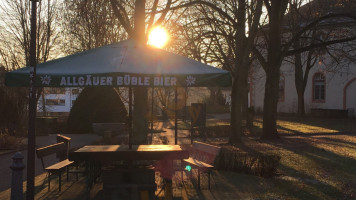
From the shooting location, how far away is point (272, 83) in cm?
1919

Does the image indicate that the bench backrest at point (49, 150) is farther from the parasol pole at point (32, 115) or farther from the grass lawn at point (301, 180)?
the grass lawn at point (301, 180)

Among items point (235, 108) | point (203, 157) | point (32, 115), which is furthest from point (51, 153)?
point (235, 108)

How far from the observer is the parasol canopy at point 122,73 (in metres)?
7.00

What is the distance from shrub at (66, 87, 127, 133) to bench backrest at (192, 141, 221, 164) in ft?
47.0

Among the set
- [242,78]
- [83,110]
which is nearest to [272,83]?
[242,78]

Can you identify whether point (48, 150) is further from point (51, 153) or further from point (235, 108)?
point (235, 108)

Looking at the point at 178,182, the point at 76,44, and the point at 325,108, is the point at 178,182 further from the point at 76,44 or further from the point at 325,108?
the point at 325,108

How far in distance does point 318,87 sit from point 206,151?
37865 mm

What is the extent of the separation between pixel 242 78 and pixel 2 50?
A: 22.6m

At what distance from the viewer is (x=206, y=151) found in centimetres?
938

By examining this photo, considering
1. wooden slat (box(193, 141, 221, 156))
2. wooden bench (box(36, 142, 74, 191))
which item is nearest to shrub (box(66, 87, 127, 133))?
wooden bench (box(36, 142, 74, 191))

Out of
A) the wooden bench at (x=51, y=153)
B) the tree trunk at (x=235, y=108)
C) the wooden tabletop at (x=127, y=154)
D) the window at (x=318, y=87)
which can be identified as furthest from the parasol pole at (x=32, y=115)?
the window at (x=318, y=87)

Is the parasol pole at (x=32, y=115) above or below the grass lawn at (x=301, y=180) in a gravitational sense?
above

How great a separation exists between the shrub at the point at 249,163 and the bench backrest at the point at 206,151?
27cm
